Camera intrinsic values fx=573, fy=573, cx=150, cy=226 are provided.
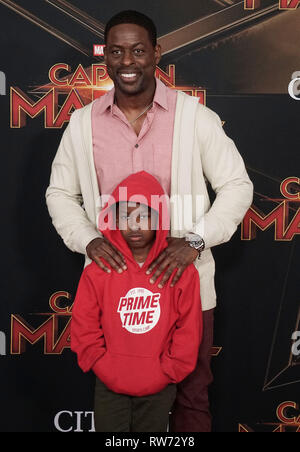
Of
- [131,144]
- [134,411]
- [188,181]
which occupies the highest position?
[131,144]

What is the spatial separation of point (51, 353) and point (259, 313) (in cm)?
92

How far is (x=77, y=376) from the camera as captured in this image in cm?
250

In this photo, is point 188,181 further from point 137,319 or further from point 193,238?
point 137,319

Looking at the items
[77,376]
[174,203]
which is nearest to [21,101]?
[174,203]

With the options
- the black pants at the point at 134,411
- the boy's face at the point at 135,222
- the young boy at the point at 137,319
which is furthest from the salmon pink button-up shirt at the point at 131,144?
the black pants at the point at 134,411

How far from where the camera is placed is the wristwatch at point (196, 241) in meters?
1.86

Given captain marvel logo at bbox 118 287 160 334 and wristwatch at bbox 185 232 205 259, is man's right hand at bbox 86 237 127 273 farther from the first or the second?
wristwatch at bbox 185 232 205 259

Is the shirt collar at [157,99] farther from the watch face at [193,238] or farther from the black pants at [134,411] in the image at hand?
the black pants at [134,411]

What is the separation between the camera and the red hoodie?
1.79 m

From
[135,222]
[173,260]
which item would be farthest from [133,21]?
[173,260]

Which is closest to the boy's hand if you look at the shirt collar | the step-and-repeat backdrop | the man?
the man

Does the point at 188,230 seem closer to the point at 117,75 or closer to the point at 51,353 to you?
the point at 117,75

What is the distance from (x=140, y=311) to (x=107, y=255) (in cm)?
21

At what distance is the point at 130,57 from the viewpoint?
1907mm
